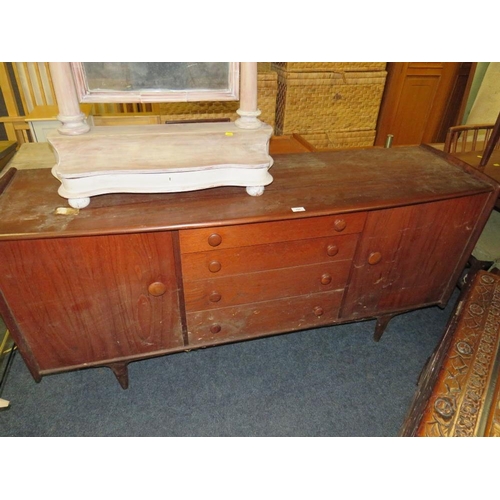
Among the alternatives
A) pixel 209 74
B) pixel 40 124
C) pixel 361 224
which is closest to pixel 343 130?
pixel 361 224

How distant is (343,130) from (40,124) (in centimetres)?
249

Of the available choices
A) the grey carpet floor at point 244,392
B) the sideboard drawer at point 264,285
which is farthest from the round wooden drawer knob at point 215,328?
the grey carpet floor at point 244,392

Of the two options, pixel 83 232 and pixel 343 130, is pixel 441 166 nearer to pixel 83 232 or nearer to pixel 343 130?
pixel 343 130

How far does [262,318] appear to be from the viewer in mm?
1807

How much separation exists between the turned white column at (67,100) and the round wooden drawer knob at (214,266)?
70cm

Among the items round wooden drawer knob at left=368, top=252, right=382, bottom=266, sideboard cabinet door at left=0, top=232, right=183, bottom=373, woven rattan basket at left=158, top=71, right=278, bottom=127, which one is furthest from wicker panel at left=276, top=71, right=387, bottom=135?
sideboard cabinet door at left=0, top=232, right=183, bottom=373

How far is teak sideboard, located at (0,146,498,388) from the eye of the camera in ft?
4.55

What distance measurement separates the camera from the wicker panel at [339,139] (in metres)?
3.31

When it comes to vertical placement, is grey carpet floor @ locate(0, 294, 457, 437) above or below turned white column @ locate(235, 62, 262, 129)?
below

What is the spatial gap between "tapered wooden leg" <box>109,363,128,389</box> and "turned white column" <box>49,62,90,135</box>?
3.41 feet

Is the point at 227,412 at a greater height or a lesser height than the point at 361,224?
lesser

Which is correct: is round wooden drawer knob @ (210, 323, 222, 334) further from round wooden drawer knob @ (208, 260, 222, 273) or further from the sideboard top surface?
the sideboard top surface

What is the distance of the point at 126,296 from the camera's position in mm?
1515

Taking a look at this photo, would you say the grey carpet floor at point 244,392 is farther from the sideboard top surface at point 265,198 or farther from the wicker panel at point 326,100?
the wicker panel at point 326,100
